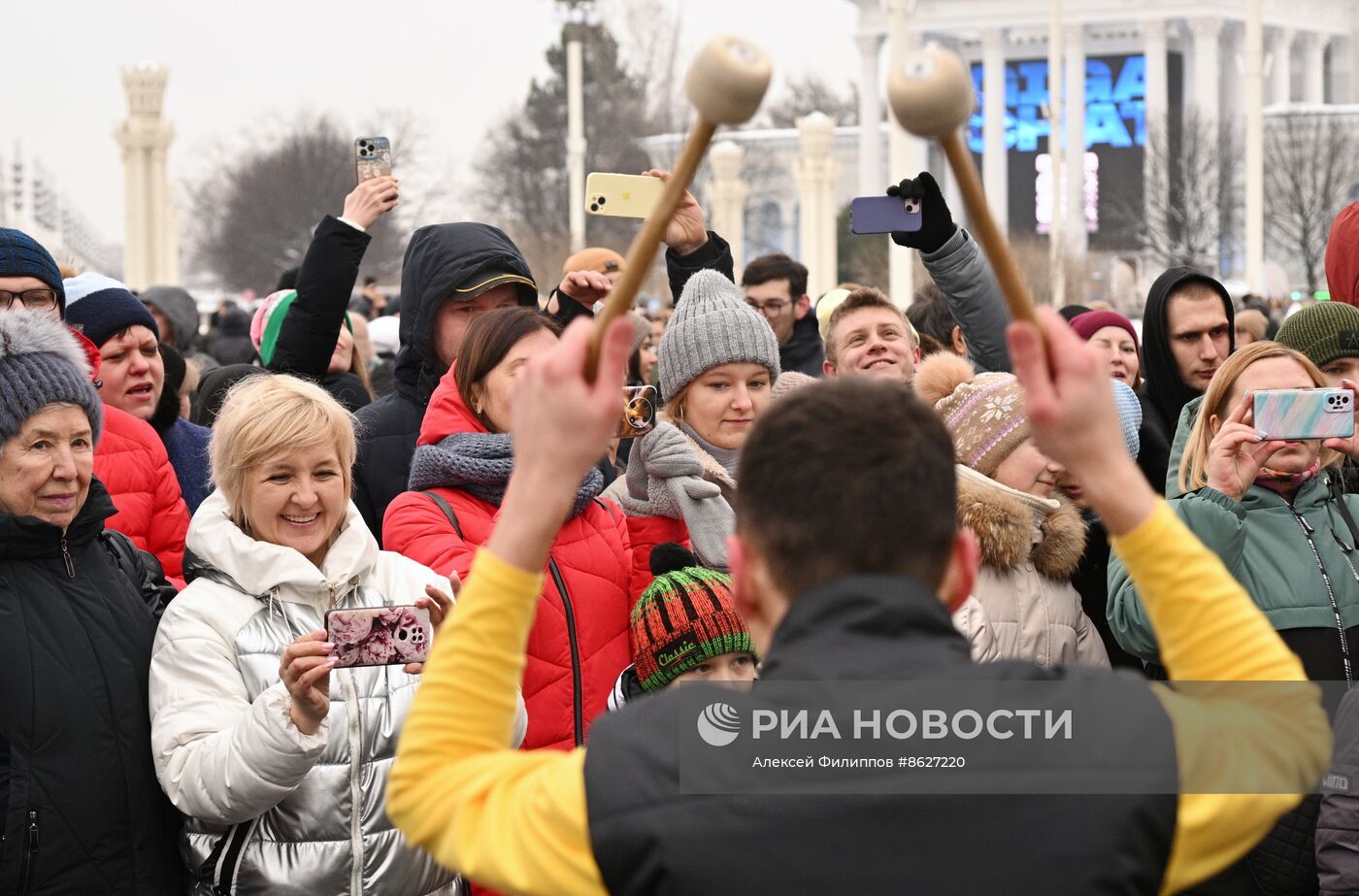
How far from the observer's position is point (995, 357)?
506 centimetres

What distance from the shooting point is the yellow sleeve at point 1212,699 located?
1825 mm

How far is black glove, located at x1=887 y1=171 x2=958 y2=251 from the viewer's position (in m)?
4.33

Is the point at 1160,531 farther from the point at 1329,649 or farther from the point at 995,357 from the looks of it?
the point at 995,357

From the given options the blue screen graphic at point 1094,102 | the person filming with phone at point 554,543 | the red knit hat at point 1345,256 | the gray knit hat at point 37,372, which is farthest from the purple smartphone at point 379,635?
the blue screen graphic at point 1094,102

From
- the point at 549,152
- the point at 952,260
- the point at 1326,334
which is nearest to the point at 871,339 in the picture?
the point at 952,260

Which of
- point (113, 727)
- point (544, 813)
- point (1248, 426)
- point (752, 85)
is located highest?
point (752, 85)

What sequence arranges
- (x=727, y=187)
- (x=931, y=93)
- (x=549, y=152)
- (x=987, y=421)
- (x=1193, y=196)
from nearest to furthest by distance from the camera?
(x=931, y=93) < (x=987, y=421) < (x=727, y=187) < (x=1193, y=196) < (x=549, y=152)

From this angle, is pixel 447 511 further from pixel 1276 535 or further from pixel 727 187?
pixel 727 187

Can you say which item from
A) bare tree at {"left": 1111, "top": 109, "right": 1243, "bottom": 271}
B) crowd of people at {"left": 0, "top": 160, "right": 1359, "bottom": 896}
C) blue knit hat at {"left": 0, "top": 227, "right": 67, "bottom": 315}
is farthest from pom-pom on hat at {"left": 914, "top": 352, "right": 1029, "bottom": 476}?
bare tree at {"left": 1111, "top": 109, "right": 1243, "bottom": 271}

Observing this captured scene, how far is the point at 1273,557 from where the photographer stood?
4051 mm

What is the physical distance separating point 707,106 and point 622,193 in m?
3.39

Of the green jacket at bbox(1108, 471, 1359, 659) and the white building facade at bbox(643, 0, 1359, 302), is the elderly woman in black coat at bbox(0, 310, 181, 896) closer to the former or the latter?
the green jacket at bbox(1108, 471, 1359, 659)

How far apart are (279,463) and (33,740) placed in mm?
757

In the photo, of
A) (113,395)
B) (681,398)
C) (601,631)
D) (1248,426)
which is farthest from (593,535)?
(113,395)
